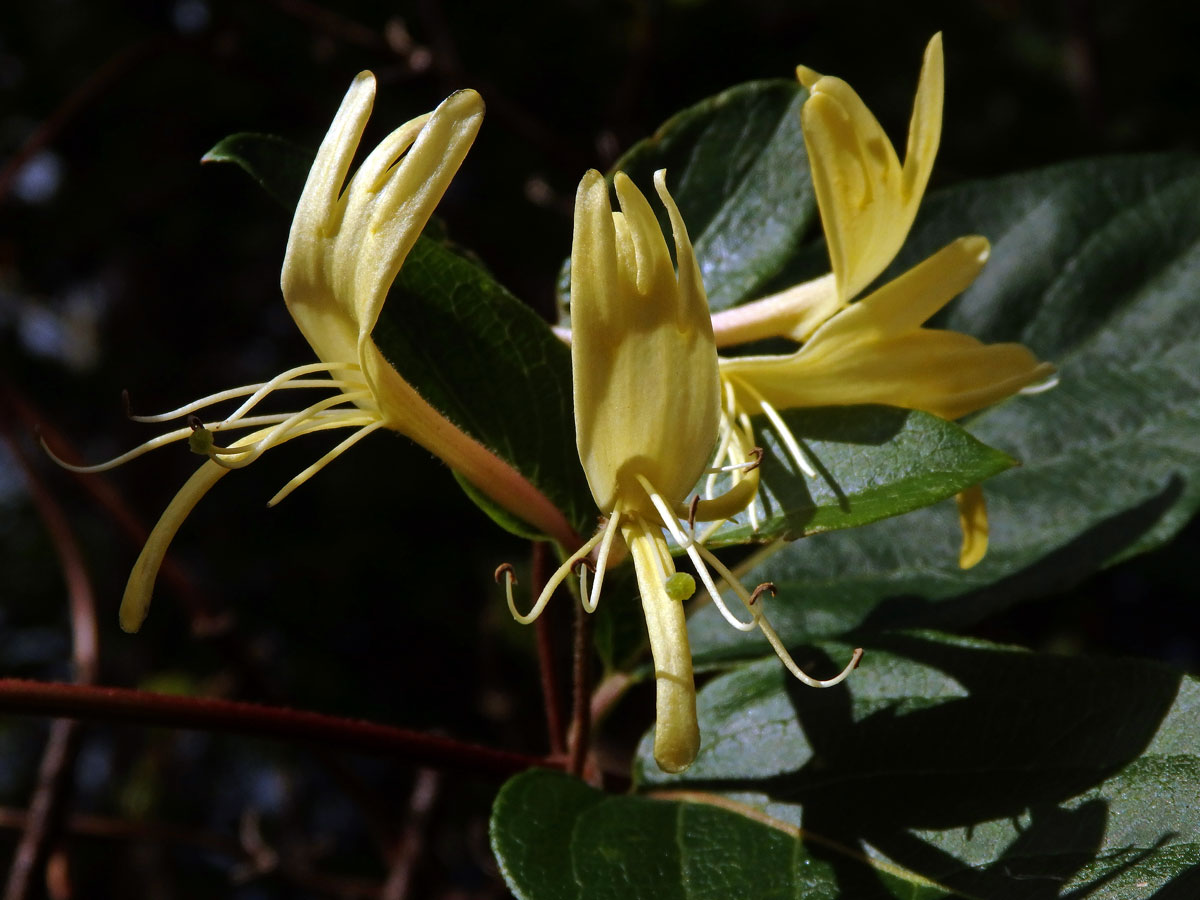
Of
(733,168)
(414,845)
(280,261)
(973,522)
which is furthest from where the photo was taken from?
(280,261)

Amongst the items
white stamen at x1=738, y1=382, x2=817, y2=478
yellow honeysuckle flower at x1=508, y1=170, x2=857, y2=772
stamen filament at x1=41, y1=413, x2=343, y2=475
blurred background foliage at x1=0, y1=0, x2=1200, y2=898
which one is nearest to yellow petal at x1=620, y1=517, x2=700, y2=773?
yellow honeysuckle flower at x1=508, y1=170, x2=857, y2=772

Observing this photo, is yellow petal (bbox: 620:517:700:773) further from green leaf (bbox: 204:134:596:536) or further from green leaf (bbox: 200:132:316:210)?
green leaf (bbox: 200:132:316:210)

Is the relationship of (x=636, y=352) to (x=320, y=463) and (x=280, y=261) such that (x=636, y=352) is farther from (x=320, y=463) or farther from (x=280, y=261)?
(x=280, y=261)

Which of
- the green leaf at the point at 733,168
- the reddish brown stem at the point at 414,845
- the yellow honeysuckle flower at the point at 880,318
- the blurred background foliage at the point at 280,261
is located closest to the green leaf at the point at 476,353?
the yellow honeysuckle flower at the point at 880,318

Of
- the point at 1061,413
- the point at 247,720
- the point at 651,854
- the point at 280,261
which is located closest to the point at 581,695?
the point at 651,854

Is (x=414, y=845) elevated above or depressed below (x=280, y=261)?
below

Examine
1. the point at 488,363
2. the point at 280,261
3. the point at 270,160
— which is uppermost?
the point at 280,261

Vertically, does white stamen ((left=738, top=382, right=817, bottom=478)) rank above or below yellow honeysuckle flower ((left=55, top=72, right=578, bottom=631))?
below

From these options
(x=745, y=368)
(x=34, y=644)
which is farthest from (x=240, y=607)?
(x=745, y=368)
